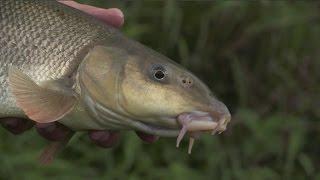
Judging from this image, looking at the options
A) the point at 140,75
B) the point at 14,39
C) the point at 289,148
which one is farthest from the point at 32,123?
the point at 289,148

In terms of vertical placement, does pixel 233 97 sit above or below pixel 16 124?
below

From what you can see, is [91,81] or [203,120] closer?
[203,120]

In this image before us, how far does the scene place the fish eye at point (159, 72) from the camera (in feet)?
6.48

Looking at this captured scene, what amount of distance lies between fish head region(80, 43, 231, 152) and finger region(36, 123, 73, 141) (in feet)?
0.77

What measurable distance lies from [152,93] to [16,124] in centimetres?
55

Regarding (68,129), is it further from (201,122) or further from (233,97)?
(233,97)

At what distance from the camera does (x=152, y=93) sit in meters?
1.96

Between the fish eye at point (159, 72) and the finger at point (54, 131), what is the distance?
1.13 ft

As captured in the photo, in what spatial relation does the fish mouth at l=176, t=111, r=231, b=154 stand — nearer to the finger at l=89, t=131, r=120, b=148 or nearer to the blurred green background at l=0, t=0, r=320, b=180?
the finger at l=89, t=131, r=120, b=148

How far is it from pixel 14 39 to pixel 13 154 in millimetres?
1061

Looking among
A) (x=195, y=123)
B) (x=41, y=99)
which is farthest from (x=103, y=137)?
(x=195, y=123)

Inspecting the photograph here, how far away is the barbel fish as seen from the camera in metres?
1.93

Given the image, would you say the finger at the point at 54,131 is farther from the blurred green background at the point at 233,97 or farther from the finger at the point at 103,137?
the blurred green background at the point at 233,97

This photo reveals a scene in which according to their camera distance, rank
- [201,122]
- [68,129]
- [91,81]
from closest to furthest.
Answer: [201,122] → [91,81] → [68,129]
